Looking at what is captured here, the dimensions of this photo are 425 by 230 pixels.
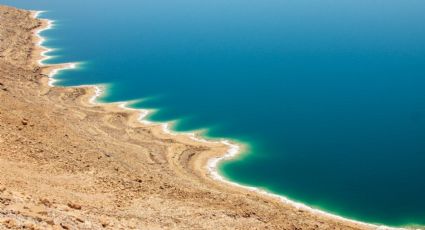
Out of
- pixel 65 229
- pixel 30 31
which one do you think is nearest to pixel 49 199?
pixel 65 229

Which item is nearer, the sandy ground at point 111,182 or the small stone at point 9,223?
the small stone at point 9,223

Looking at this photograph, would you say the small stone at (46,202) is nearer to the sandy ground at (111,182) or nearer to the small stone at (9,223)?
the sandy ground at (111,182)

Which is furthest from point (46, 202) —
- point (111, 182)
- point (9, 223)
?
point (111, 182)

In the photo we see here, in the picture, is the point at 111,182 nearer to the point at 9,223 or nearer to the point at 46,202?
the point at 46,202

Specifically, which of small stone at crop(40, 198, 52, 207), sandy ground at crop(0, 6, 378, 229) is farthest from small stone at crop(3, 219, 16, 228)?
small stone at crop(40, 198, 52, 207)

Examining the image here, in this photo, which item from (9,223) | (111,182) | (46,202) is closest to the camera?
(9,223)

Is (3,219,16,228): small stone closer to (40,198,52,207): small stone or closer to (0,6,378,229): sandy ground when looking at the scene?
(0,6,378,229): sandy ground

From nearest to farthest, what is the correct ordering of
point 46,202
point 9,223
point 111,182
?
point 9,223 → point 46,202 → point 111,182

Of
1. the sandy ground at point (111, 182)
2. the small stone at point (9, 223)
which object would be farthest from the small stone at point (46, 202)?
the small stone at point (9, 223)

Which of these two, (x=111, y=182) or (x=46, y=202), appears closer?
(x=46, y=202)
